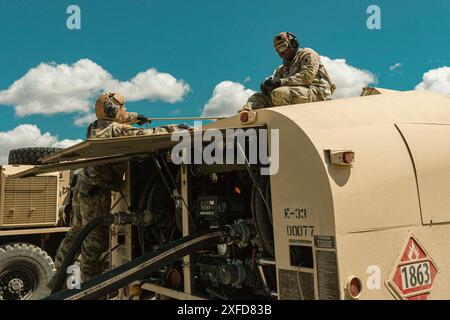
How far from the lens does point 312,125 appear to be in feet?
10.6

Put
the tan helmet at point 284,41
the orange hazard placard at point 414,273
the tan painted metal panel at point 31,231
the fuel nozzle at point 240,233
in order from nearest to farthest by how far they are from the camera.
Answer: the orange hazard placard at point 414,273 → the fuel nozzle at point 240,233 → the tan helmet at point 284,41 → the tan painted metal panel at point 31,231

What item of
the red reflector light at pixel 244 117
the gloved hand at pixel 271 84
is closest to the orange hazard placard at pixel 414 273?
the red reflector light at pixel 244 117

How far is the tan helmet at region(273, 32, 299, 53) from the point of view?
5605 mm

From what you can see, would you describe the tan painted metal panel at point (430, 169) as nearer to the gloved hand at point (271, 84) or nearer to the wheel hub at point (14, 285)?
the gloved hand at point (271, 84)

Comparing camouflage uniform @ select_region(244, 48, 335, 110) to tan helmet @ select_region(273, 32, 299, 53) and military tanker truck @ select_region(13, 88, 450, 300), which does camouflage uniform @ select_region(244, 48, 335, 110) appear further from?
military tanker truck @ select_region(13, 88, 450, 300)

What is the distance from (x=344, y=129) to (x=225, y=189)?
1.52 meters

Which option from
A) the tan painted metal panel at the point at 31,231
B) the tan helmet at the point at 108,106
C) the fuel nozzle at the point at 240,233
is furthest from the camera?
the tan painted metal panel at the point at 31,231

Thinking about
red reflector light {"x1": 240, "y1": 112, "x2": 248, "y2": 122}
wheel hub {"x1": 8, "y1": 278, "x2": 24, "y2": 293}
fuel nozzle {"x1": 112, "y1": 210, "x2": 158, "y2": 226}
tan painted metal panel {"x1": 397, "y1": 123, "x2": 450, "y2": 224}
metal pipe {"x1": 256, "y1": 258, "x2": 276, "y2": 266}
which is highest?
red reflector light {"x1": 240, "y1": 112, "x2": 248, "y2": 122}

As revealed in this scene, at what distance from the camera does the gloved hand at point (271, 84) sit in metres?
5.26

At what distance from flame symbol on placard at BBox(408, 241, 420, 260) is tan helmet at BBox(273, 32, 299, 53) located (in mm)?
3076

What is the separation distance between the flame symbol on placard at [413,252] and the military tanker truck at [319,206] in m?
0.01

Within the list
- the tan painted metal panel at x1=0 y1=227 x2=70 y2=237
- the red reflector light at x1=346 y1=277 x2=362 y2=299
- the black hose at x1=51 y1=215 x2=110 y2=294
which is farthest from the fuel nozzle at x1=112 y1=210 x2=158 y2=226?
the tan painted metal panel at x1=0 y1=227 x2=70 y2=237
